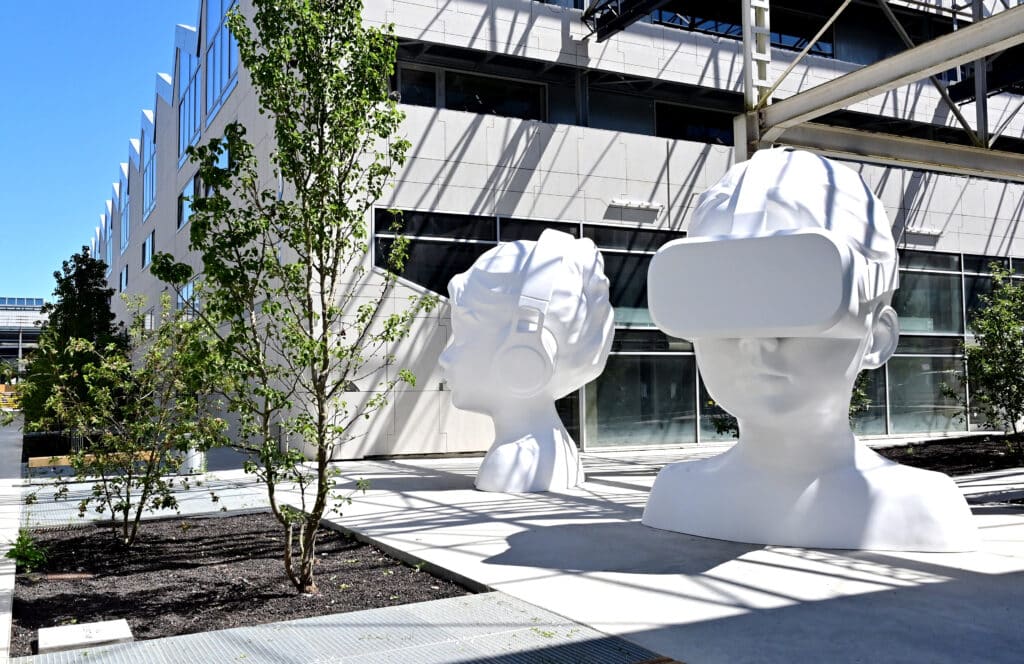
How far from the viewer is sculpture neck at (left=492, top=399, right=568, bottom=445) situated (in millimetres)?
10117

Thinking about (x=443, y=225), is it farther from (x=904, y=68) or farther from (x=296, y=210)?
(x=296, y=210)

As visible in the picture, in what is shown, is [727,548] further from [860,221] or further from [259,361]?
[259,361]

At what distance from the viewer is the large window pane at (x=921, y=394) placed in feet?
69.7

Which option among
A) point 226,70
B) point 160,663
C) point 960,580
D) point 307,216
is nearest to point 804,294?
point 960,580

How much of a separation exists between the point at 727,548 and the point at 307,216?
404cm

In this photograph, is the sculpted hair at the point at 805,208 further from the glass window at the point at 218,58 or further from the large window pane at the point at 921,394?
the glass window at the point at 218,58

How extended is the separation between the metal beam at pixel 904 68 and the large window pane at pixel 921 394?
12203 millimetres

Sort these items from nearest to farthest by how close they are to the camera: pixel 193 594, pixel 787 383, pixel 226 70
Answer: pixel 193 594
pixel 787 383
pixel 226 70

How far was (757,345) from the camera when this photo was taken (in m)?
6.48

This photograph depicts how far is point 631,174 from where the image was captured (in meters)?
18.5

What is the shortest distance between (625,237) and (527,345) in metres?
9.20

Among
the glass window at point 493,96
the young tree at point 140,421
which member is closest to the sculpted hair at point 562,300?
the young tree at point 140,421

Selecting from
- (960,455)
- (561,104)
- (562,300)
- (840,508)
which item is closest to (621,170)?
(561,104)

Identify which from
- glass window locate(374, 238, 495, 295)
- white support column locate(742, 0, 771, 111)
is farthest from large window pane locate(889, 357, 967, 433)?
white support column locate(742, 0, 771, 111)
